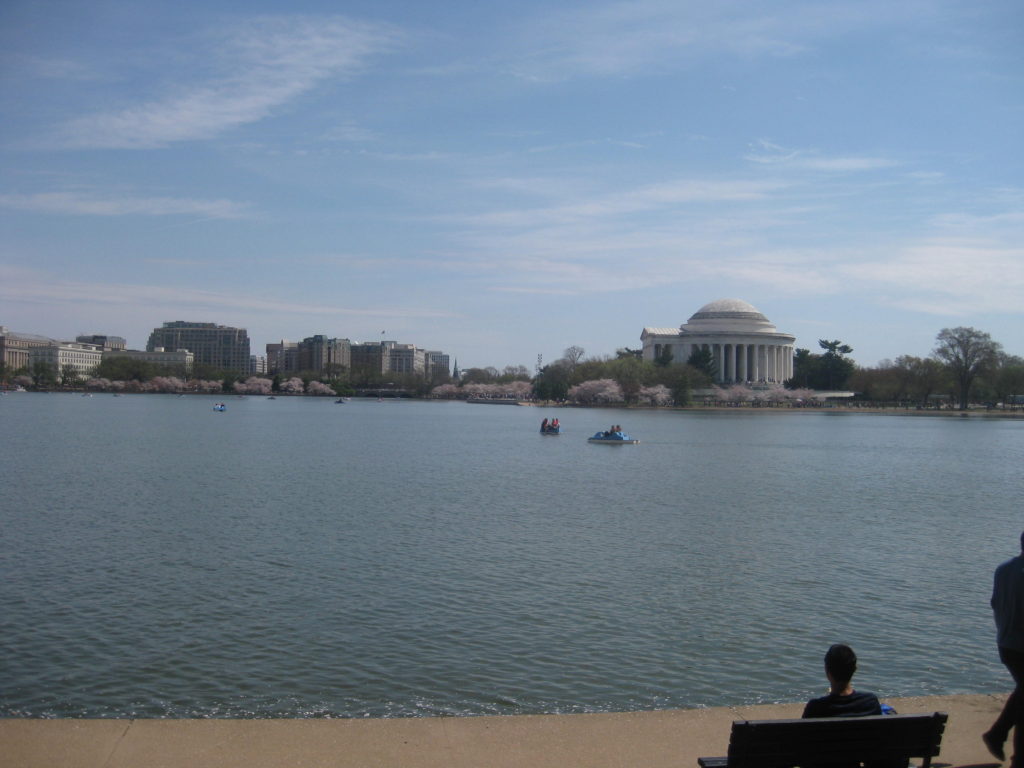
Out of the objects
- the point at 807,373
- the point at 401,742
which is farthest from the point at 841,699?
the point at 807,373

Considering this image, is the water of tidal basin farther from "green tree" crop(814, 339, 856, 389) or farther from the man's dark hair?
"green tree" crop(814, 339, 856, 389)

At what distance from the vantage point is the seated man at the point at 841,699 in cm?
675

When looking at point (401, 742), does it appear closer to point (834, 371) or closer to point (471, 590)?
point (471, 590)

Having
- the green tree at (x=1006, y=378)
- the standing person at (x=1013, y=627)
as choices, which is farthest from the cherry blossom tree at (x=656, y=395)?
the standing person at (x=1013, y=627)

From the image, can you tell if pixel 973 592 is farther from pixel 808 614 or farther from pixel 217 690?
pixel 217 690

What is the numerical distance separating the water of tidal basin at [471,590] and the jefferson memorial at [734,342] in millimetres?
138256

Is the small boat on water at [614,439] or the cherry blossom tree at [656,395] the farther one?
the cherry blossom tree at [656,395]

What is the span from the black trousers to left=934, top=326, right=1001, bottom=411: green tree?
129120 millimetres

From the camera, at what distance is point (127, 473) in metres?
36.3

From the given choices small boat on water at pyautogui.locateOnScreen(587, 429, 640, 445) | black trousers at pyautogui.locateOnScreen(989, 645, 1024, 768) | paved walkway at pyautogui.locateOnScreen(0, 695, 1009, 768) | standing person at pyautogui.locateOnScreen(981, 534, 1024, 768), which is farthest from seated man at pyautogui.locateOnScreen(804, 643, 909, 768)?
small boat on water at pyautogui.locateOnScreen(587, 429, 640, 445)

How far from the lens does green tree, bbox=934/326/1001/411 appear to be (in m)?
124

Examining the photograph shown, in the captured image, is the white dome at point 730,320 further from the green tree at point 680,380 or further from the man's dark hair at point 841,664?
the man's dark hair at point 841,664

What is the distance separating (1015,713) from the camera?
25.0 feet

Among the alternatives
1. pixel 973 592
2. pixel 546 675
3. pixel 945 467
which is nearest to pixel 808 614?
pixel 973 592
